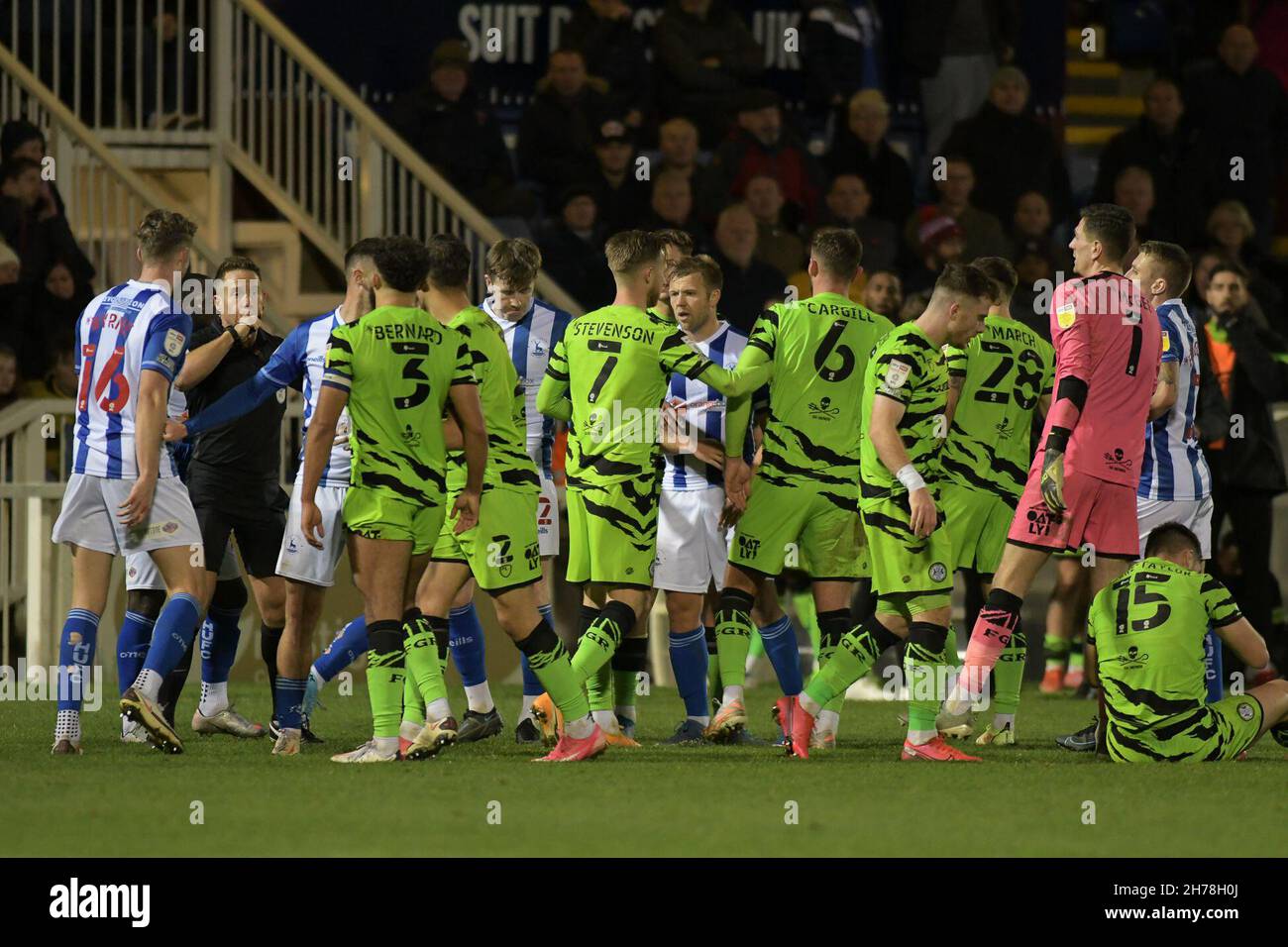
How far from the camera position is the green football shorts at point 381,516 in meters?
7.88

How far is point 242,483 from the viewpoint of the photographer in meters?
9.38

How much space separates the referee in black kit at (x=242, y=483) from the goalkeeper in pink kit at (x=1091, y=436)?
2.90 m

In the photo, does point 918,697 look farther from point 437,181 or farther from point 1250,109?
point 1250,109

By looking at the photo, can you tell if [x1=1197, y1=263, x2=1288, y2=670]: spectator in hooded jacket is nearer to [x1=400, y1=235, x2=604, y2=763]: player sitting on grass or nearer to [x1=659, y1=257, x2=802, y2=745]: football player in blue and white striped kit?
[x1=659, y1=257, x2=802, y2=745]: football player in blue and white striped kit

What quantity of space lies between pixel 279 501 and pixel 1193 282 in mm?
7699

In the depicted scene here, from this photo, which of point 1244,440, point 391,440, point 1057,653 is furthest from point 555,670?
point 1244,440

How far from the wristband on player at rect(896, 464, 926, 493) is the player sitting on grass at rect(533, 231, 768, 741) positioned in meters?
0.76

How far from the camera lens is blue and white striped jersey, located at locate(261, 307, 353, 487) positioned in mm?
8406

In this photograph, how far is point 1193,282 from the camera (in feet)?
49.0

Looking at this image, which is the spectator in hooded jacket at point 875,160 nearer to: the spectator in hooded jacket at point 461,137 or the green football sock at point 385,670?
the spectator in hooded jacket at point 461,137

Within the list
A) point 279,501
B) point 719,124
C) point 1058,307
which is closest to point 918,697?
point 1058,307

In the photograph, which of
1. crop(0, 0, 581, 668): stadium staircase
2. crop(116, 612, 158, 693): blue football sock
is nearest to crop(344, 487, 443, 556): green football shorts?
crop(116, 612, 158, 693): blue football sock

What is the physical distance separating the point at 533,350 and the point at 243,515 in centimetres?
142

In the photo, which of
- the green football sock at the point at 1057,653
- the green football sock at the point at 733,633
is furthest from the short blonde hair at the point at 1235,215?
the green football sock at the point at 733,633
